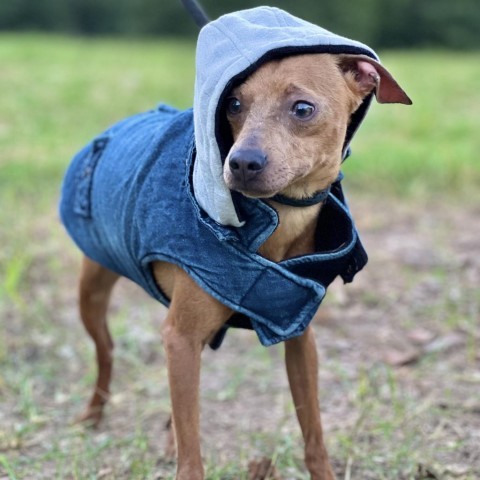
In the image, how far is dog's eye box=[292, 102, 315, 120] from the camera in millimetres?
2512

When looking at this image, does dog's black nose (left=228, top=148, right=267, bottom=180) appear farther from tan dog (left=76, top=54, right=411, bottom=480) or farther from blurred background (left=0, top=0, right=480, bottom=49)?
blurred background (left=0, top=0, right=480, bottom=49)

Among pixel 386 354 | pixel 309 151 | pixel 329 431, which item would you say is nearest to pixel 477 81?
pixel 386 354

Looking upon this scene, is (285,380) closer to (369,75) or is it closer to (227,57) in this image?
(369,75)

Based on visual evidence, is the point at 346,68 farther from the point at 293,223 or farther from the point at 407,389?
the point at 407,389

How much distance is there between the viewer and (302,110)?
251 centimetres

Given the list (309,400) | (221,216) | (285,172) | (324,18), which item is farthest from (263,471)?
(324,18)

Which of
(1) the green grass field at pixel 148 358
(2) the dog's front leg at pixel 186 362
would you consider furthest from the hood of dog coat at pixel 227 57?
(1) the green grass field at pixel 148 358

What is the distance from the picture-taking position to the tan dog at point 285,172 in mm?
2451

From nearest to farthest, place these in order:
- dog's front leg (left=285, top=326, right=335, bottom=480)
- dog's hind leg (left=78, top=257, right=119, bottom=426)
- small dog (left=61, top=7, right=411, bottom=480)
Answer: small dog (left=61, top=7, right=411, bottom=480), dog's front leg (left=285, top=326, right=335, bottom=480), dog's hind leg (left=78, top=257, right=119, bottom=426)

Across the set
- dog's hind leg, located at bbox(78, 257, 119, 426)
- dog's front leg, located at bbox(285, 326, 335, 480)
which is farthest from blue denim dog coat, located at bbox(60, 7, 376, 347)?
dog's hind leg, located at bbox(78, 257, 119, 426)

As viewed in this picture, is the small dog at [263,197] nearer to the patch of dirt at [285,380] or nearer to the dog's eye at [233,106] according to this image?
Result: the dog's eye at [233,106]

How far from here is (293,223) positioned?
9.01 feet

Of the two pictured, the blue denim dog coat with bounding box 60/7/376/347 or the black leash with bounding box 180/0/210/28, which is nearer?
the blue denim dog coat with bounding box 60/7/376/347

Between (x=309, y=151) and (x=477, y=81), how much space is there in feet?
38.5
